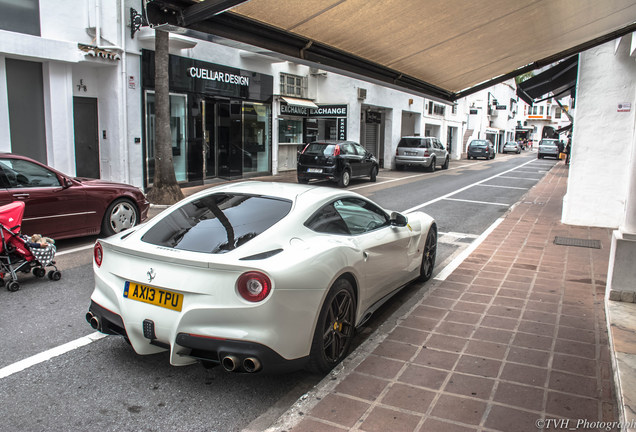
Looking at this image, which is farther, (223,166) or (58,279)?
(223,166)

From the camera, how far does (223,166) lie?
1822 cm

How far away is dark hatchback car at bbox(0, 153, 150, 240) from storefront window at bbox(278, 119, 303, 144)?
42.9 feet

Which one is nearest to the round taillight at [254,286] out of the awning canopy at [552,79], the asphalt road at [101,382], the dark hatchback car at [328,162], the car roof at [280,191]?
the asphalt road at [101,382]

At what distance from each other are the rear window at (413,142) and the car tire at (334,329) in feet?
75.2

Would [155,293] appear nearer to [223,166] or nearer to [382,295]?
[382,295]

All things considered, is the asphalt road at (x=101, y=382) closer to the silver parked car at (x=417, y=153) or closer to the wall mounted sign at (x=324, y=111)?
the wall mounted sign at (x=324, y=111)

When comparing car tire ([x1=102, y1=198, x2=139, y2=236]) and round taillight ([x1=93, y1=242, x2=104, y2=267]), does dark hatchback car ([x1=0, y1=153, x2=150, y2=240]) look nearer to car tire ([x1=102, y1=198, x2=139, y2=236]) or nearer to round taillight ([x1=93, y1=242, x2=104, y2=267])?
car tire ([x1=102, y1=198, x2=139, y2=236])

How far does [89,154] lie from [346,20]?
11288mm

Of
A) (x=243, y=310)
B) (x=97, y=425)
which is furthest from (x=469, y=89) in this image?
(x=97, y=425)

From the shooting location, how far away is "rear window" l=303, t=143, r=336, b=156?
17.1 meters

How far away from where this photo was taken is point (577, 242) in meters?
8.88

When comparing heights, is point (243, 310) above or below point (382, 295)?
above

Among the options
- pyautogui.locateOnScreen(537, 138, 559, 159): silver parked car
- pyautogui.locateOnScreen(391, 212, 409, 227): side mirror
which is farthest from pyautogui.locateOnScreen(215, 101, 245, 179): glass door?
pyautogui.locateOnScreen(537, 138, 559, 159): silver parked car

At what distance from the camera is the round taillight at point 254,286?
3275 millimetres
